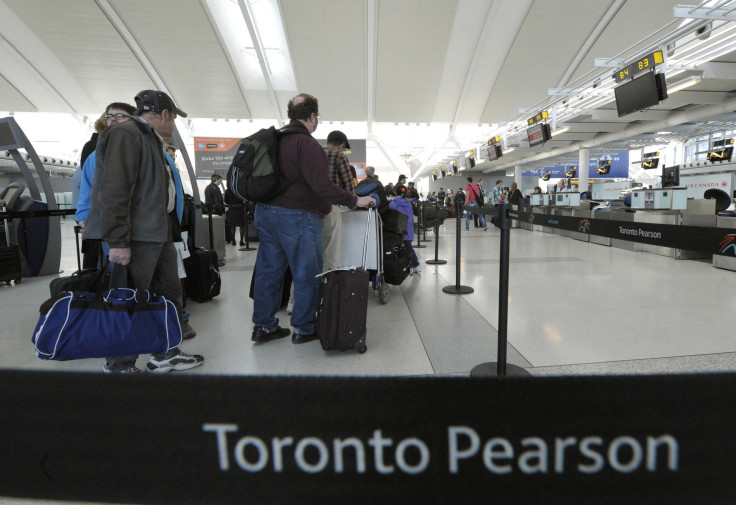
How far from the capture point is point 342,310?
252 centimetres

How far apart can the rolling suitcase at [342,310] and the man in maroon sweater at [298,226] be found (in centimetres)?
20

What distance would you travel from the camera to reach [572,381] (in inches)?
46.7

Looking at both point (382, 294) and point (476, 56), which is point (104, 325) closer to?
point (382, 294)

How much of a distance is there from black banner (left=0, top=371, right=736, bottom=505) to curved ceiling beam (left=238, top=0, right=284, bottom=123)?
24778 millimetres

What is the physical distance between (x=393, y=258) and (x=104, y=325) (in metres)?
2.65

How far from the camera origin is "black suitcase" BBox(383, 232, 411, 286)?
3971 millimetres

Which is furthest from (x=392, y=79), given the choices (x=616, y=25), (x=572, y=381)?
(x=572, y=381)

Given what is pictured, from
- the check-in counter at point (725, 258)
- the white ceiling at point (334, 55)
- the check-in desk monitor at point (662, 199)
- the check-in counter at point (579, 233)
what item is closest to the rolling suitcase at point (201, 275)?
the check-in counter at point (725, 258)

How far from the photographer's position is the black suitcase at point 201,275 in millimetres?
3896

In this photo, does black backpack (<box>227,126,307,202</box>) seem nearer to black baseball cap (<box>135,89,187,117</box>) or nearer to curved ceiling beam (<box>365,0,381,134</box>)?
black baseball cap (<box>135,89,187,117</box>)

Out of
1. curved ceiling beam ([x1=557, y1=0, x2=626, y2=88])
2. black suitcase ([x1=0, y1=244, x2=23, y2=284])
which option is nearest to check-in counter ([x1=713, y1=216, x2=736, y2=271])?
black suitcase ([x1=0, y1=244, x2=23, y2=284])

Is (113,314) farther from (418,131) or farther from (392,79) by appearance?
(418,131)

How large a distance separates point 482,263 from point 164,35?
1084 inches

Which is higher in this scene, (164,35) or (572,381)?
(164,35)
